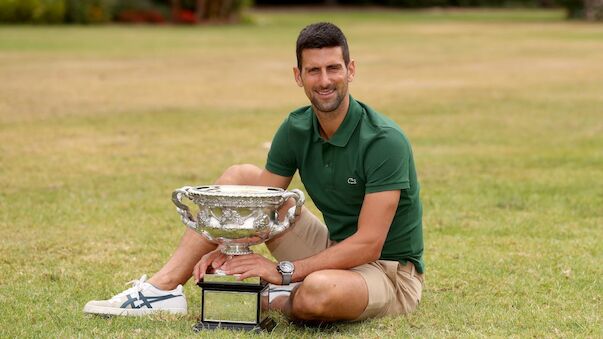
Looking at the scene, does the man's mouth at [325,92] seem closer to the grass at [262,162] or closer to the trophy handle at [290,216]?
the trophy handle at [290,216]

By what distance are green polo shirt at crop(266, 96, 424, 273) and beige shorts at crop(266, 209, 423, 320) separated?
82 mm

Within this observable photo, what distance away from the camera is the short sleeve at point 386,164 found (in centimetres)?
527

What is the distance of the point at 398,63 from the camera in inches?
923

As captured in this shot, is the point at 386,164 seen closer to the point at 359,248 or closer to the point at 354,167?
the point at 354,167

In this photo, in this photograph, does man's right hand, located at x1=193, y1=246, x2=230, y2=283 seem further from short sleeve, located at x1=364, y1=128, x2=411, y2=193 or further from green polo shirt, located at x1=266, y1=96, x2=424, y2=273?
short sleeve, located at x1=364, y1=128, x2=411, y2=193

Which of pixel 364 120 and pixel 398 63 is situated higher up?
pixel 364 120

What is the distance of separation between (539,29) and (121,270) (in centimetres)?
3016

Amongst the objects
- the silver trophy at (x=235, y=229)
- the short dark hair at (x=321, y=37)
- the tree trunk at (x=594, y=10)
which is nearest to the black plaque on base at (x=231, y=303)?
the silver trophy at (x=235, y=229)

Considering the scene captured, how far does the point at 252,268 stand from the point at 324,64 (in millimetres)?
943

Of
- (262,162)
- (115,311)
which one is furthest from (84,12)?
(115,311)

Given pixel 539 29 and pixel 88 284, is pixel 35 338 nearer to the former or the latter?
pixel 88 284

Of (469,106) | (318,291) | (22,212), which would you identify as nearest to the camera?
(318,291)

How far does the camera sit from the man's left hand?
5.15 m

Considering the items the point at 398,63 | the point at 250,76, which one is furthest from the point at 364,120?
the point at 398,63
